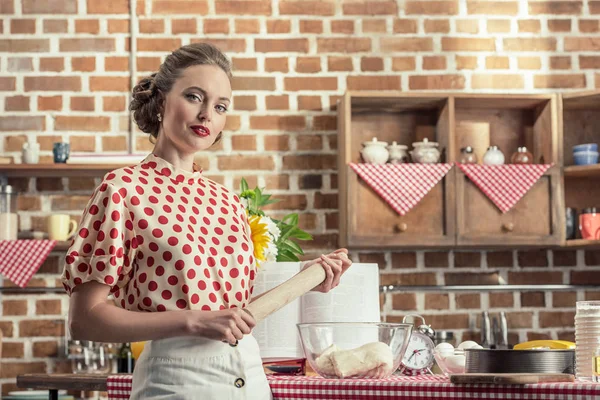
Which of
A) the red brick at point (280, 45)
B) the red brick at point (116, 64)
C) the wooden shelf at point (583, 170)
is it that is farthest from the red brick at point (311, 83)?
the wooden shelf at point (583, 170)

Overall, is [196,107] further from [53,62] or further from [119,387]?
[53,62]

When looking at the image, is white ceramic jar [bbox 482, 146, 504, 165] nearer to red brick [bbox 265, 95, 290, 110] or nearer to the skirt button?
red brick [bbox 265, 95, 290, 110]

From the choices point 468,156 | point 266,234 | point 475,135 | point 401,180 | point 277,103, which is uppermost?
point 277,103

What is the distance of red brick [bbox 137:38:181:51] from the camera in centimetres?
404

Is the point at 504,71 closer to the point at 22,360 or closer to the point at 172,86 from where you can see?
the point at 22,360

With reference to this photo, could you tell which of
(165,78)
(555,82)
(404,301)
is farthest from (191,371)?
(555,82)

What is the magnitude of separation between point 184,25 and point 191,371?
2726mm

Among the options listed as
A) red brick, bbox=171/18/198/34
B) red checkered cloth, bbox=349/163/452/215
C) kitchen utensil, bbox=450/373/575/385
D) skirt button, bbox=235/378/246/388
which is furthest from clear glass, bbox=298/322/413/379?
red brick, bbox=171/18/198/34

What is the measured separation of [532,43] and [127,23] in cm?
176

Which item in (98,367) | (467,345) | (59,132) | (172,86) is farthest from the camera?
(59,132)

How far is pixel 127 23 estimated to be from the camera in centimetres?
405

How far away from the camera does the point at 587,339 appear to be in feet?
6.30

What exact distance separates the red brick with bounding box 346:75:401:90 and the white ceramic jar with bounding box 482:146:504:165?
0.49m

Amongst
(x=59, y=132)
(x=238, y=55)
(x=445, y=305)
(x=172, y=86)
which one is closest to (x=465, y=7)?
(x=238, y=55)
